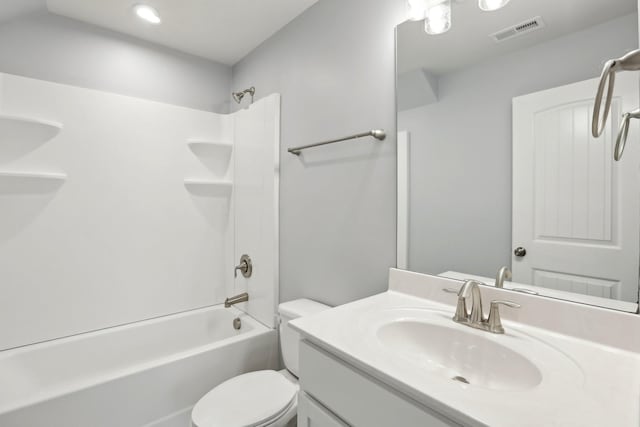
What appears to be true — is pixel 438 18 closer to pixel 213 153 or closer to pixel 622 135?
pixel 622 135

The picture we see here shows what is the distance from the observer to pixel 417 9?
122 cm

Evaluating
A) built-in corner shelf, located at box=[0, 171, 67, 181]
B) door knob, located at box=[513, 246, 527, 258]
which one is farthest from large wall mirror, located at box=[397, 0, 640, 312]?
built-in corner shelf, located at box=[0, 171, 67, 181]

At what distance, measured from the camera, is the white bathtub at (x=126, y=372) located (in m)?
1.34

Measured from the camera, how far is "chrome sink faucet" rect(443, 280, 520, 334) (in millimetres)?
949

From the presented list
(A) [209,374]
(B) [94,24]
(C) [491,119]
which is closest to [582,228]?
(C) [491,119]

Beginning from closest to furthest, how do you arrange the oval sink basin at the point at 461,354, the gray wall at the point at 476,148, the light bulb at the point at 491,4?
1. the oval sink basin at the point at 461,354
2. the gray wall at the point at 476,148
3. the light bulb at the point at 491,4

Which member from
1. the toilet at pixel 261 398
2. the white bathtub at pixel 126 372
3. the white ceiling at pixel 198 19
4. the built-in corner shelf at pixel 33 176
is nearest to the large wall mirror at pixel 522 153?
the toilet at pixel 261 398

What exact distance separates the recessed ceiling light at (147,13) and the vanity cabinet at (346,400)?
80.1 inches

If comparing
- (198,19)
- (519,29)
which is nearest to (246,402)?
(519,29)

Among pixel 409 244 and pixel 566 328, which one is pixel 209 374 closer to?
pixel 409 244

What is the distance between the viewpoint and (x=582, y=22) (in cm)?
91

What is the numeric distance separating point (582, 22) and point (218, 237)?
7.72 ft

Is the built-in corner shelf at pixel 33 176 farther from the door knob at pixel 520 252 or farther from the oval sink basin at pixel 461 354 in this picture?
the door knob at pixel 520 252

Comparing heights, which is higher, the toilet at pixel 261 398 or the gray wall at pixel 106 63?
the gray wall at pixel 106 63
